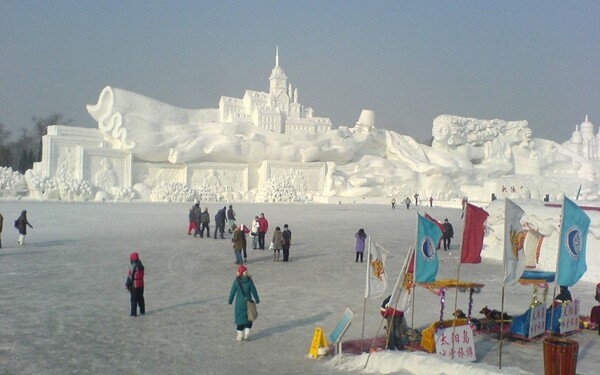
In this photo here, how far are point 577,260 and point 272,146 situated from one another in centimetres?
3031

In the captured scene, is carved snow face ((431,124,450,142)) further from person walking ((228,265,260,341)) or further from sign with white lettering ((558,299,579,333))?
person walking ((228,265,260,341))

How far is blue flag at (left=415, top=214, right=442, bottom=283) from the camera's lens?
575 cm

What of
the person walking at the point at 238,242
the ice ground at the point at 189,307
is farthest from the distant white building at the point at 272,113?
the person walking at the point at 238,242

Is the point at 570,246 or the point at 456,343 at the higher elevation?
the point at 570,246

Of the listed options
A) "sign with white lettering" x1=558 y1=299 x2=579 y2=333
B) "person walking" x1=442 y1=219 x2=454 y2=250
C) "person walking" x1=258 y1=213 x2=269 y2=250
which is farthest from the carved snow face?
"sign with white lettering" x1=558 y1=299 x2=579 y2=333

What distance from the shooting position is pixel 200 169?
110 feet

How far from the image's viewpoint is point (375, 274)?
596 centimetres

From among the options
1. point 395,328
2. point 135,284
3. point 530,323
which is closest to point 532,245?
point 530,323

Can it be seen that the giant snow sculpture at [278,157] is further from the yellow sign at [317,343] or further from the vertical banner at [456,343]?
the vertical banner at [456,343]

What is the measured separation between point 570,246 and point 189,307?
521 cm

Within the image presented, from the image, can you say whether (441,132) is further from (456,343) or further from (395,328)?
(456,343)

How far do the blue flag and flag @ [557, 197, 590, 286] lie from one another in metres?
1.32

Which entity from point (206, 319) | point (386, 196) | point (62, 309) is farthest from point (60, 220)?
point (386, 196)

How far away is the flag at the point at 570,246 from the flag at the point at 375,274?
1907mm
